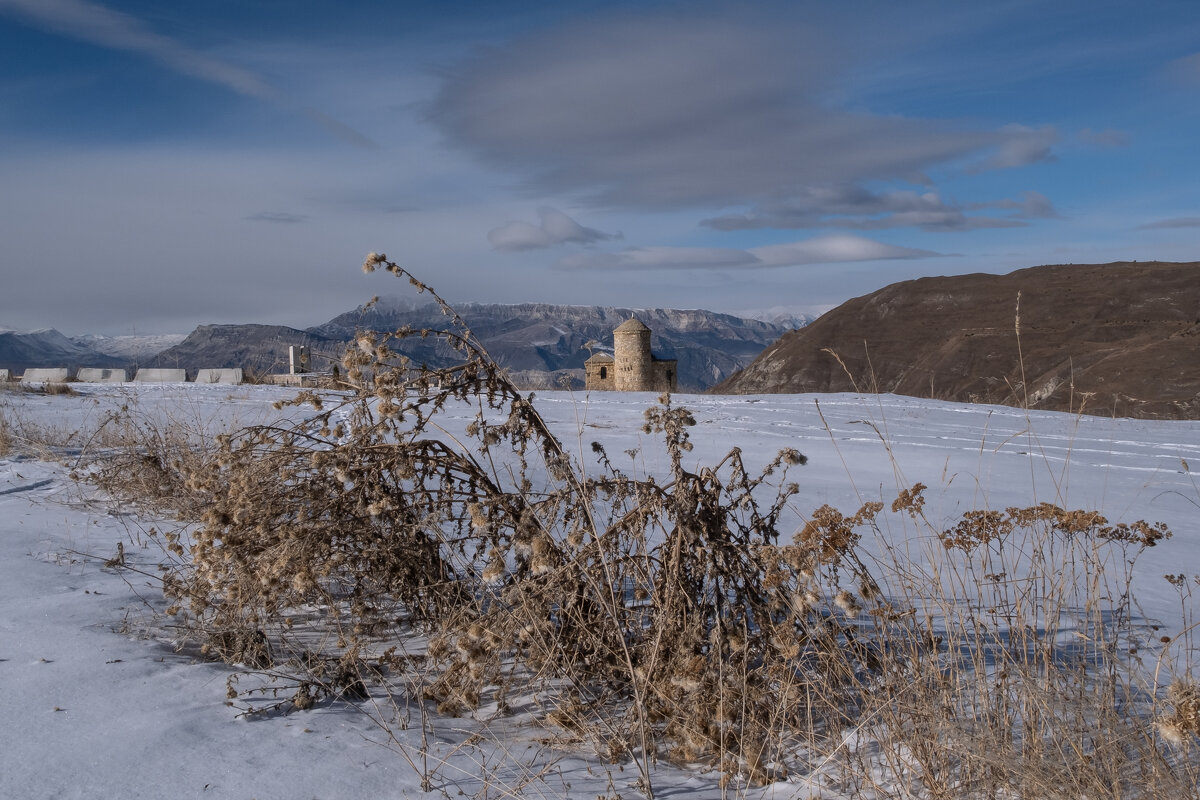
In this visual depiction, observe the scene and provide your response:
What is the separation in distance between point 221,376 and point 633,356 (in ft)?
59.4

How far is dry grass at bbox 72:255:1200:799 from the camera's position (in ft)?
6.95

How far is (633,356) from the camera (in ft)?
102

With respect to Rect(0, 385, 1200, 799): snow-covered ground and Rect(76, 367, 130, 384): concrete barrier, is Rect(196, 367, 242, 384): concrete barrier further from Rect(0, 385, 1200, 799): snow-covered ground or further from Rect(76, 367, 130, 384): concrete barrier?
Rect(0, 385, 1200, 799): snow-covered ground

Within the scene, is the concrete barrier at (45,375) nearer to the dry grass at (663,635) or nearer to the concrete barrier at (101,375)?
the concrete barrier at (101,375)

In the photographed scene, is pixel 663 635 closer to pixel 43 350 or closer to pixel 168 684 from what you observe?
pixel 168 684

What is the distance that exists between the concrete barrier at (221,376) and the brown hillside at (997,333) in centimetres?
2924

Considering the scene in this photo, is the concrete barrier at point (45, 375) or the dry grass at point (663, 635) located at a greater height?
the concrete barrier at point (45, 375)

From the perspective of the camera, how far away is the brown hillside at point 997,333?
4231cm

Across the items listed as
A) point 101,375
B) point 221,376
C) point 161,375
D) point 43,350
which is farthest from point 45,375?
point 43,350

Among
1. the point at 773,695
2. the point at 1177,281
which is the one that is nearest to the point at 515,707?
the point at 773,695

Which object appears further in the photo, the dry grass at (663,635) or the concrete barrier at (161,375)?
the concrete barrier at (161,375)

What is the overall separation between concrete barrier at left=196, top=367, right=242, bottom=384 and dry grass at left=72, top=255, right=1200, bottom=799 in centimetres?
1250

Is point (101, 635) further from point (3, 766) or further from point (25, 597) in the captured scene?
point (3, 766)

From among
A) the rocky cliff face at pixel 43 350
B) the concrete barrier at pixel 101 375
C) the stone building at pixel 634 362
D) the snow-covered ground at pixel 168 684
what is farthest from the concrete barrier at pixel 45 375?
the rocky cliff face at pixel 43 350
